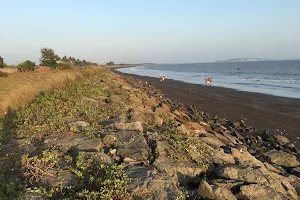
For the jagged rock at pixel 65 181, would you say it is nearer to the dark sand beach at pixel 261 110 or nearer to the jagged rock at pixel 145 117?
the jagged rock at pixel 145 117

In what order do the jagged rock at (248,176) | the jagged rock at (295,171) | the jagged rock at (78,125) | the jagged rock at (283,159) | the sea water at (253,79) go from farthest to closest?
the sea water at (253,79) < the jagged rock at (283,159) < the jagged rock at (295,171) < the jagged rock at (78,125) < the jagged rock at (248,176)

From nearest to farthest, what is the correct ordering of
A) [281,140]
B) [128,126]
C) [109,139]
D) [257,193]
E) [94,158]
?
[257,193] → [94,158] → [109,139] → [128,126] → [281,140]

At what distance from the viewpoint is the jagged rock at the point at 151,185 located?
4.48 m

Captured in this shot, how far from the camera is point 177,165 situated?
18.9 feet

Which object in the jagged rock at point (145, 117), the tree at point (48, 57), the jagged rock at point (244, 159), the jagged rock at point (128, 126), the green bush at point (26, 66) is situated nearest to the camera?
the jagged rock at point (244, 159)

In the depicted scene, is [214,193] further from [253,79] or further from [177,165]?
[253,79]

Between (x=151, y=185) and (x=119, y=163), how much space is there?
3.99ft

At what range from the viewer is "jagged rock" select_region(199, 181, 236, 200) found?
4555 mm

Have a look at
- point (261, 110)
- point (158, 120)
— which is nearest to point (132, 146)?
point (158, 120)

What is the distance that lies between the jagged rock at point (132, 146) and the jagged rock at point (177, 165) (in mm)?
320

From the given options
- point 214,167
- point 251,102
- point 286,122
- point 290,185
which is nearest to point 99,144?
point 214,167

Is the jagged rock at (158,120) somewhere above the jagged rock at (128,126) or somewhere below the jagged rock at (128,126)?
below

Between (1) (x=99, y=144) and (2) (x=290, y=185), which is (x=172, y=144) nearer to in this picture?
(1) (x=99, y=144)

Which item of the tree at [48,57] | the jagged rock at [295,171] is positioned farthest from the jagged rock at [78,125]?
the tree at [48,57]
